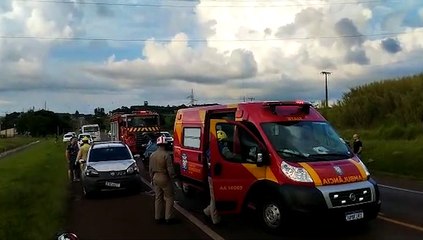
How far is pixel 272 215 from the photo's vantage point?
9344 mm

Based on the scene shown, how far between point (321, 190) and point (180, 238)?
2541 millimetres

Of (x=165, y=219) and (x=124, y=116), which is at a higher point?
(x=124, y=116)

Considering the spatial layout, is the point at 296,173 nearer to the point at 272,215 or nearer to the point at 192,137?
the point at 272,215

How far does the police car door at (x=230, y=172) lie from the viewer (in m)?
10.0

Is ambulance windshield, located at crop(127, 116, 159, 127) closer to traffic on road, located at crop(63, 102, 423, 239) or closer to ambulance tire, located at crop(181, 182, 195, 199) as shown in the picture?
ambulance tire, located at crop(181, 182, 195, 199)

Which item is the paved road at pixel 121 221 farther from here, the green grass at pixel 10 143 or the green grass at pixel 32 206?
the green grass at pixel 10 143

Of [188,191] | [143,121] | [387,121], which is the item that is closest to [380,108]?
[387,121]

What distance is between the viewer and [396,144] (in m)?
30.3

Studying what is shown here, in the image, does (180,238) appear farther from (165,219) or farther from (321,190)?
(321,190)

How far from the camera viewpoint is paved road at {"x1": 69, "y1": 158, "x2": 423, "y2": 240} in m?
9.25

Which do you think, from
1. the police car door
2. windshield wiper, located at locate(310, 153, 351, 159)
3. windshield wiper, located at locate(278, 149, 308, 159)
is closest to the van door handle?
the police car door

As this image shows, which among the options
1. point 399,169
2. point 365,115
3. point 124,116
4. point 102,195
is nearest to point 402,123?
point 365,115

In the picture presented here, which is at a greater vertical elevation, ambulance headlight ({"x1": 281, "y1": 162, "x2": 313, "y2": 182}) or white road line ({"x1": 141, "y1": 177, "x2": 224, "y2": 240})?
ambulance headlight ({"x1": 281, "y1": 162, "x2": 313, "y2": 182})

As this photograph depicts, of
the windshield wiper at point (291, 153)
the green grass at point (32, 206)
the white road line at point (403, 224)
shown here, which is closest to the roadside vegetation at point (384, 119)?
the green grass at point (32, 206)
